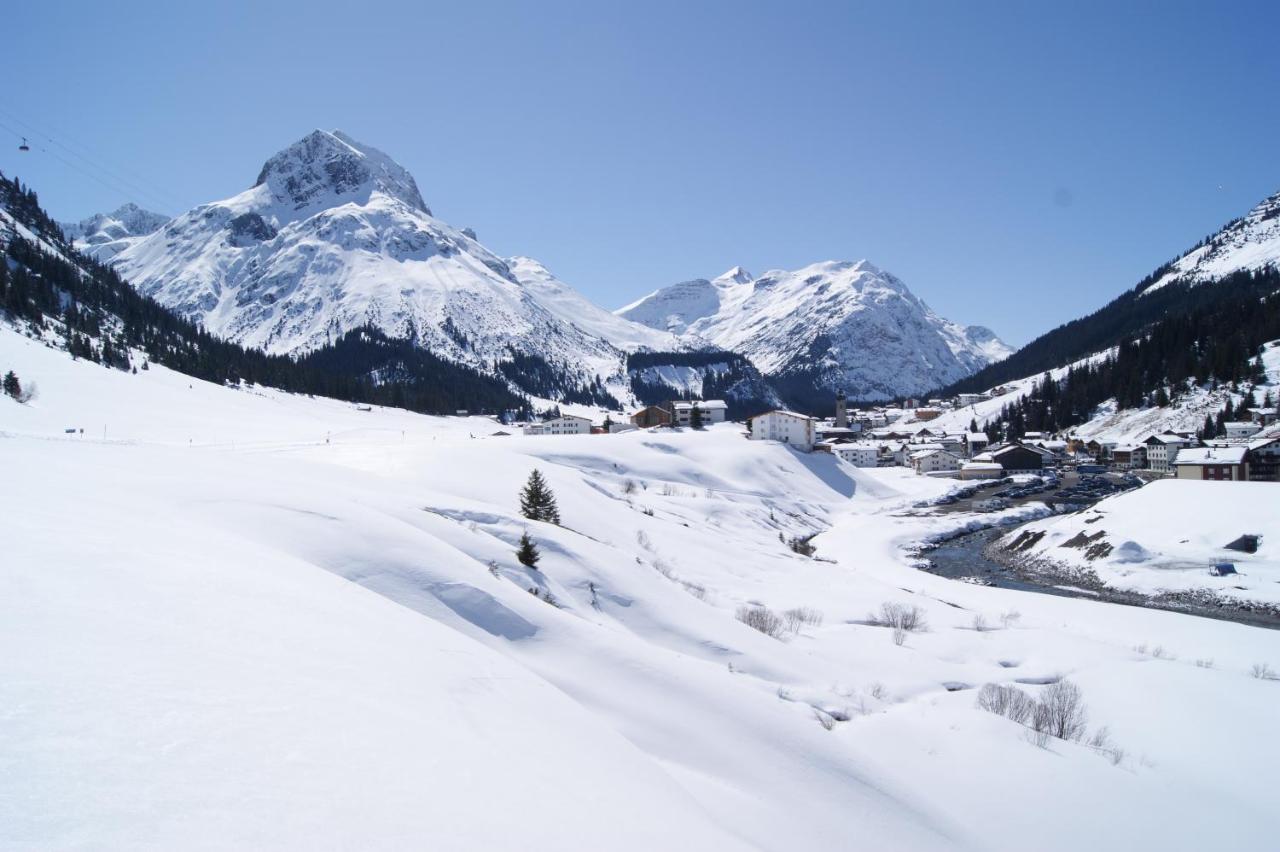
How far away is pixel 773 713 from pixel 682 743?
2.62 m

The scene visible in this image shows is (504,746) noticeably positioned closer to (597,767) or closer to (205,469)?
(597,767)

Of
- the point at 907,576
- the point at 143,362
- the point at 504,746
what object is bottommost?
the point at 907,576

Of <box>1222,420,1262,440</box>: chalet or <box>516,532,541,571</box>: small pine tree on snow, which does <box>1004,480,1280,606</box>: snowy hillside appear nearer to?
<box>516,532,541,571</box>: small pine tree on snow

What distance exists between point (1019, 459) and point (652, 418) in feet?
213

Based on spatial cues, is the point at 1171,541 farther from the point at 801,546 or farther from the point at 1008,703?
the point at 1008,703

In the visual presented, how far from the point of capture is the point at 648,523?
42188 mm

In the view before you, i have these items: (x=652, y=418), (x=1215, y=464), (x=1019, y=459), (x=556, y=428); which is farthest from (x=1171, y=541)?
(x=652, y=418)

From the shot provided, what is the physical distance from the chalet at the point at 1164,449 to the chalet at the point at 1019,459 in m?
14.7

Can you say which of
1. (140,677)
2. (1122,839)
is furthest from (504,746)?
(1122,839)

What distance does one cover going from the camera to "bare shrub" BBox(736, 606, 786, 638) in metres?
23.3

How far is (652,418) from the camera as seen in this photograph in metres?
124

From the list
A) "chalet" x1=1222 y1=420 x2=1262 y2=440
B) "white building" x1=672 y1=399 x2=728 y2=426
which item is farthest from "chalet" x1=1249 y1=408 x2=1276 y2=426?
"white building" x1=672 y1=399 x2=728 y2=426

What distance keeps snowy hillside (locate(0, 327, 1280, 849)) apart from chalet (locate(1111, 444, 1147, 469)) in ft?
266

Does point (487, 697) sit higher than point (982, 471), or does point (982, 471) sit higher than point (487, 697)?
point (487, 697)
